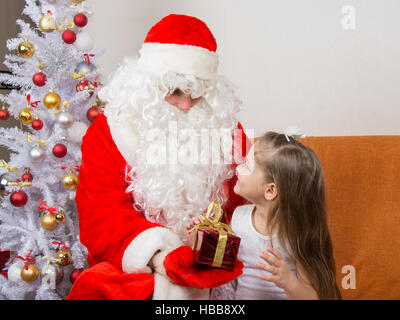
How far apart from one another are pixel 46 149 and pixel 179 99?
0.86 metres

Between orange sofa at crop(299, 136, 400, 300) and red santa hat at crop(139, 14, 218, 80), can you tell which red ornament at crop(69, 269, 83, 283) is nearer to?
red santa hat at crop(139, 14, 218, 80)

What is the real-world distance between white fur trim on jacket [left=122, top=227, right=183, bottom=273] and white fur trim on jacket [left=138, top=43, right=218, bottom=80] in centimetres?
61

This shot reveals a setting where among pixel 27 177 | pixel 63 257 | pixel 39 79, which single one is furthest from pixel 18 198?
pixel 39 79

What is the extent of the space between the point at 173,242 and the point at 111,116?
1.89 ft

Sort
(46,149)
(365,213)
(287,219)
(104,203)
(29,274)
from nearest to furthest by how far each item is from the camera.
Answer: (287,219), (104,203), (365,213), (29,274), (46,149)

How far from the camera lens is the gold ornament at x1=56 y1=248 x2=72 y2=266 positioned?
2037mm

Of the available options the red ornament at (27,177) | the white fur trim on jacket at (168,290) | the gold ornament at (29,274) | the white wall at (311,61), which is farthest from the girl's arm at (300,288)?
the red ornament at (27,177)

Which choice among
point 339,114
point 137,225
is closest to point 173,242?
point 137,225

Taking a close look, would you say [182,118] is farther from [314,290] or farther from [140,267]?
[314,290]

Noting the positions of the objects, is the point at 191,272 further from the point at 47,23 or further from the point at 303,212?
the point at 47,23

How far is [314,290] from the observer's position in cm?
138

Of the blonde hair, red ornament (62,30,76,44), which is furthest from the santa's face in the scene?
red ornament (62,30,76,44)

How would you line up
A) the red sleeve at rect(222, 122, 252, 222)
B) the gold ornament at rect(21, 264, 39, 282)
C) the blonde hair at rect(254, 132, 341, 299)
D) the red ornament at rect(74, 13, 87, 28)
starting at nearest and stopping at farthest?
the blonde hair at rect(254, 132, 341, 299) < the red sleeve at rect(222, 122, 252, 222) < the gold ornament at rect(21, 264, 39, 282) < the red ornament at rect(74, 13, 87, 28)

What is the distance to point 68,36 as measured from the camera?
80.7 inches
